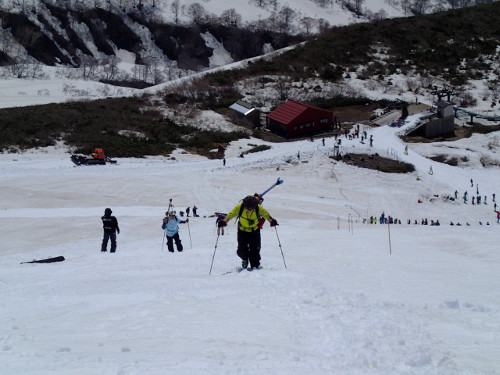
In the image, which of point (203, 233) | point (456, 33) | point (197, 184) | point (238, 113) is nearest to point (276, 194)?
point (197, 184)

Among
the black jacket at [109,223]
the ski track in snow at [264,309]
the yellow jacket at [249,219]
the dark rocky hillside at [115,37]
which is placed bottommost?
the ski track in snow at [264,309]

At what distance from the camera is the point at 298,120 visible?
55.6 metres

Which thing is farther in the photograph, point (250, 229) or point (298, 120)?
point (298, 120)

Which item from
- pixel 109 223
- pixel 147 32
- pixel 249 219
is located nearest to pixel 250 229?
pixel 249 219

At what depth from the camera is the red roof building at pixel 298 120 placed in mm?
55562

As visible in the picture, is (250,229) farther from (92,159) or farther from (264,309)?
(92,159)

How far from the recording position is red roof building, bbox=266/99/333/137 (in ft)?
182

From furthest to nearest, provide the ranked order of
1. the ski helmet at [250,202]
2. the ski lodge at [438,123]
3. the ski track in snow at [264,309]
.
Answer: the ski lodge at [438,123] < the ski helmet at [250,202] < the ski track in snow at [264,309]

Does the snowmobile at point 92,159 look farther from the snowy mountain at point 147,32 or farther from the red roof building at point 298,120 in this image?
the snowy mountain at point 147,32

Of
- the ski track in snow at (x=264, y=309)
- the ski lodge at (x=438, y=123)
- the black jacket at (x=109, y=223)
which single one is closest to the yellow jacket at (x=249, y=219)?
the ski track in snow at (x=264, y=309)

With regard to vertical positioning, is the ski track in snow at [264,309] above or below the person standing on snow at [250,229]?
below

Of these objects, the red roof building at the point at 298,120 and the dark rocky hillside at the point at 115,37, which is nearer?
the red roof building at the point at 298,120

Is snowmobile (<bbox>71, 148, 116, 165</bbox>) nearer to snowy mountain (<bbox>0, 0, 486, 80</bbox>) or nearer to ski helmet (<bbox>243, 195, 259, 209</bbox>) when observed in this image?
ski helmet (<bbox>243, 195, 259, 209</bbox>)

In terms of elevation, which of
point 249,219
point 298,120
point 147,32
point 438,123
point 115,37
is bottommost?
point 249,219
